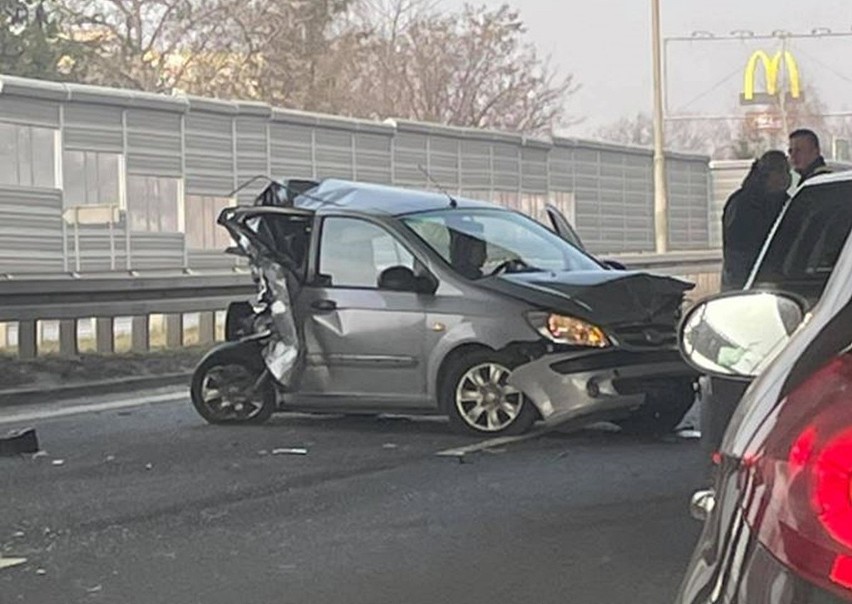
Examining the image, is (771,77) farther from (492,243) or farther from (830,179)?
(830,179)

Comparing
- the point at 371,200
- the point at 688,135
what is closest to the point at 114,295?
the point at 371,200

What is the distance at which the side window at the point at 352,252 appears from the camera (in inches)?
422

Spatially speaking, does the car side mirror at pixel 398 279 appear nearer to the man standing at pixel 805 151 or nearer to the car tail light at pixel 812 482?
the man standing at pixel 805 151

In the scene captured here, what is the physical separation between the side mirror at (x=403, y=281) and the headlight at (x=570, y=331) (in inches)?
36.0

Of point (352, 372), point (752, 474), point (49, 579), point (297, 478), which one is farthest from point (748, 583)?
point (352, 372)

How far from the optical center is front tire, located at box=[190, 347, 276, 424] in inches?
439

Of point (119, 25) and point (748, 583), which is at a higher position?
point (119, 25)

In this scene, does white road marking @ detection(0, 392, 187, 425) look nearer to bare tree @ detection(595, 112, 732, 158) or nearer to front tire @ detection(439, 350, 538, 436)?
front tire @ detection(439, 350, 538, 436)

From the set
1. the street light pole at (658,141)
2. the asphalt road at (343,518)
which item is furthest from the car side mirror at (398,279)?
the street light pole at (658,141)

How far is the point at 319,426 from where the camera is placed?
36.8ft

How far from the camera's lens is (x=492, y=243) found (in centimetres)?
1081

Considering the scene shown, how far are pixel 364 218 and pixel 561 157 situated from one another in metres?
28.1

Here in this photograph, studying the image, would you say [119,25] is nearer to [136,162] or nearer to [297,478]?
[136,162]

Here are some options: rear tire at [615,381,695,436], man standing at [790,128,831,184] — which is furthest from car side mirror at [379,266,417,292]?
man standing at [790,128,831,184]
